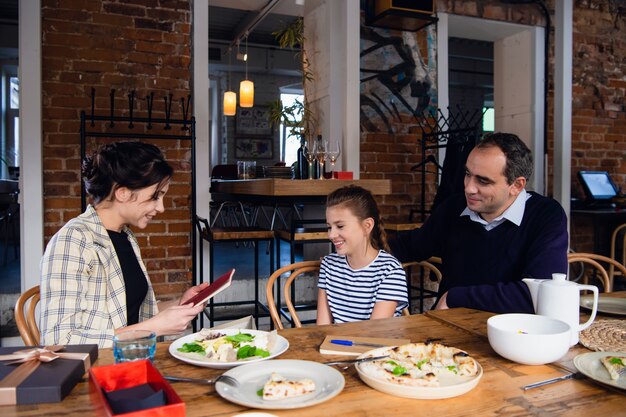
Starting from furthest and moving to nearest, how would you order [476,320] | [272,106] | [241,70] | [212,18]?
[241,70] < [212,18] < [272,106] < [476,320]

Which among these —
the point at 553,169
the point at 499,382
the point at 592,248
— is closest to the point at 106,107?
the point at 499,382

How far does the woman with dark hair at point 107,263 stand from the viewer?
1425 mm

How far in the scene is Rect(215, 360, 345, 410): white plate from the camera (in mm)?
873

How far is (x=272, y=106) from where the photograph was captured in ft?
14.7

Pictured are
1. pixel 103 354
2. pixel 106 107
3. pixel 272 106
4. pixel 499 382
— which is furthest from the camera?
pixel 272 106

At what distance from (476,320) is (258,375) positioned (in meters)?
0.73

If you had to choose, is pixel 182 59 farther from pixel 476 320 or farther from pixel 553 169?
pixel 553 169

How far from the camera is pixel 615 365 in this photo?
101 centimetres

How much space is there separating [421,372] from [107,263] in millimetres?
1057

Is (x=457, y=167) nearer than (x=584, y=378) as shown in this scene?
No

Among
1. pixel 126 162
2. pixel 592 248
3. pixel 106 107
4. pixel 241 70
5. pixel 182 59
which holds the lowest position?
pixel 592 248

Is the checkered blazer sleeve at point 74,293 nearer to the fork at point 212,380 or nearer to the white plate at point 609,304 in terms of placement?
the fork at point 212,380

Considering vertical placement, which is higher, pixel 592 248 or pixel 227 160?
pixel 227 160

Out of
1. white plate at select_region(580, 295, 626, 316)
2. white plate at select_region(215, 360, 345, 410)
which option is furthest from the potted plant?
white plate at select_region(215, 360, 345, 410)
